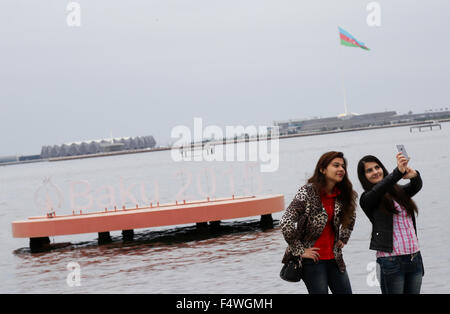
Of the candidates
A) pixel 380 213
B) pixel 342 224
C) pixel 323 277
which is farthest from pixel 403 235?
pixel 323 277

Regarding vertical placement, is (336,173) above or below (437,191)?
above

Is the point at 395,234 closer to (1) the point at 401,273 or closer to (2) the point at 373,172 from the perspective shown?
(1) the point at 401,273

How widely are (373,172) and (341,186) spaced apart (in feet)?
1.04

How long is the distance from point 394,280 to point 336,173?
1.09 m

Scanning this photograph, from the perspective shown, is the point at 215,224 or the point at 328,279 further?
the point at 215,224

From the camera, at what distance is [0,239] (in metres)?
28.2

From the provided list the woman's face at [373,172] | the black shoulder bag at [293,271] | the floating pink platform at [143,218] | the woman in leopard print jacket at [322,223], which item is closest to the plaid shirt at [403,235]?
the woman's face at [373,172]

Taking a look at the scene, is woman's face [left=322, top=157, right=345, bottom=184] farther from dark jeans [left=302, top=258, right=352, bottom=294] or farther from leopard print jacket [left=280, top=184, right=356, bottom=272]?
dark jeans [left=302, top=258, right=352, bottom=294]

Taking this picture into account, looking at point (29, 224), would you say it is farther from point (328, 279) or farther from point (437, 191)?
point (437, 191)

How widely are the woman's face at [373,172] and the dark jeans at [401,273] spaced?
716 mm

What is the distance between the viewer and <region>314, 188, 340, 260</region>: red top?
6.33 metres

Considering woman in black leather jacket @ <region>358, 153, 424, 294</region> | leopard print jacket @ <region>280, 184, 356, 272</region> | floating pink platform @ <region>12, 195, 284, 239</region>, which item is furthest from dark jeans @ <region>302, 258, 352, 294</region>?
floating pink platform @ <region>12, 195, 284, 239</region>
